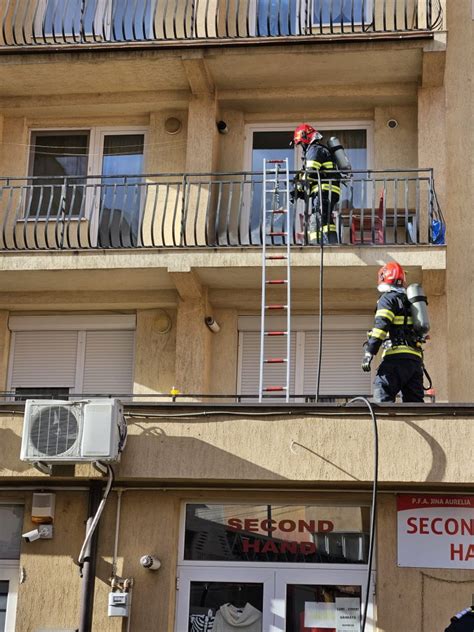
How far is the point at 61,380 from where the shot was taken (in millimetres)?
15680

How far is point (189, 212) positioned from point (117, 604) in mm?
5839

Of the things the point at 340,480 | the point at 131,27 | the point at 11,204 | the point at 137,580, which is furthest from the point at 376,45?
the point at 137,580

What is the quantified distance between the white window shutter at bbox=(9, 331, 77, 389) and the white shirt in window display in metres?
4.56

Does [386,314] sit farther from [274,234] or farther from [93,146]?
[93,146]

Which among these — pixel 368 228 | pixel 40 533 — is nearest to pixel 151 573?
pixel 40 533

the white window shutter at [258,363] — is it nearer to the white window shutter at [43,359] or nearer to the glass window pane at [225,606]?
the white window shutter at [43,359]

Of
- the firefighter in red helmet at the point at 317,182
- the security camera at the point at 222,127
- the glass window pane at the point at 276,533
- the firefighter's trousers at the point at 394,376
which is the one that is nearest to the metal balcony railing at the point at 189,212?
the firefighter in red helmet at the point at 317,182

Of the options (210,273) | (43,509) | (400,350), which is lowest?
(43,509)

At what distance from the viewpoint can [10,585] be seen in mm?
12320

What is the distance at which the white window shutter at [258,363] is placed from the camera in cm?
1530

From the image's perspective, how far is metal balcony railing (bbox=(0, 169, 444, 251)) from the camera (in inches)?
601

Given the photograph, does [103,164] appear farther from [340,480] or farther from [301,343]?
[340,480]

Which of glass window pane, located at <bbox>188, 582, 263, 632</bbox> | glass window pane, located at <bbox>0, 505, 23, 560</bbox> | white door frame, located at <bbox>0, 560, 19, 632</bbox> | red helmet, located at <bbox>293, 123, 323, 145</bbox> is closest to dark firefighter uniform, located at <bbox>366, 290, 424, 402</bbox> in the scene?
glass window pane, located at <bbox>188, 582, 263, 632</bbox>

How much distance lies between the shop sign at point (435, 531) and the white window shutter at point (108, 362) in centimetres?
487
